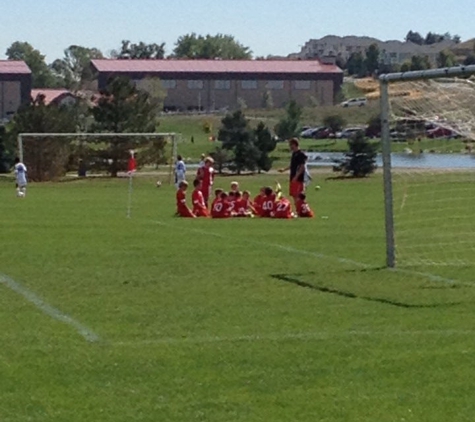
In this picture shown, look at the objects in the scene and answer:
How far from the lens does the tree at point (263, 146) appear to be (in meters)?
59.8

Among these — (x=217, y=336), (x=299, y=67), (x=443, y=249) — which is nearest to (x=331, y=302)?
(x=217, y=336)

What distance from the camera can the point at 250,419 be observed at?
781 cm

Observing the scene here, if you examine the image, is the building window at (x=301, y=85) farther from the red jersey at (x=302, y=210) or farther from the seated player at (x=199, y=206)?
the red jersey at (x=302, y=210)

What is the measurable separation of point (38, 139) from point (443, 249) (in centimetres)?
3669

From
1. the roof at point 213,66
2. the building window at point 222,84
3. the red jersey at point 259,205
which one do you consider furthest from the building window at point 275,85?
the red jersey at point 259,205

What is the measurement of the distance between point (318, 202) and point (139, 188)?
13.4 meters

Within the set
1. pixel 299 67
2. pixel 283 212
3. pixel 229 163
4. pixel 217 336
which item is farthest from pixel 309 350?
pixel 299 67

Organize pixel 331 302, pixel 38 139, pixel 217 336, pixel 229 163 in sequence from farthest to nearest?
pixel 229 163 → pixel 38 139 → pixel 331 302 → pixel 217 336

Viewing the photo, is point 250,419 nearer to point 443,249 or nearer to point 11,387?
point 11,387

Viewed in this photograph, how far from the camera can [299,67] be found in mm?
143625

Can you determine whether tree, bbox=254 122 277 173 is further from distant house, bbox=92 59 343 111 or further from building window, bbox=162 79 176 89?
building window, bbox=162 79 176 89

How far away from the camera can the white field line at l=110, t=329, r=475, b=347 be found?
10453 mm

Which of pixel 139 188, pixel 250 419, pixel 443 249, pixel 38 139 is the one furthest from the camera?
pixel 38 139

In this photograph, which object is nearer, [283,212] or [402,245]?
[402,245]
